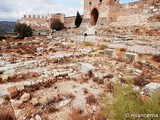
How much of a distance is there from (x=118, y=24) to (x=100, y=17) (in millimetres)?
3894

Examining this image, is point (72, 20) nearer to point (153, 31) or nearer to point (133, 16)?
point (133, 16)

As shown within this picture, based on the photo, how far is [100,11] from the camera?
25297mm

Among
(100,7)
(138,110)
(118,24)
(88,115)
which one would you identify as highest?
(100,7)

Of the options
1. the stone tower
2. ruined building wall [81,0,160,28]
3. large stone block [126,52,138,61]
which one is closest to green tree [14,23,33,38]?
ruined building wall [81,0,160,28]

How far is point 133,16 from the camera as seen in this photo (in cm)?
2047

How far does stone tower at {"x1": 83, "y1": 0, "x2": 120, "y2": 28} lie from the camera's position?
77.3 ft

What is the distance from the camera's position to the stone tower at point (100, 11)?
2356 centimetres

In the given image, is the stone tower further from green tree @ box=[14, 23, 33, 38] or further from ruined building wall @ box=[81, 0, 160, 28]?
green tree @ box=[14, 23, 33, 38]

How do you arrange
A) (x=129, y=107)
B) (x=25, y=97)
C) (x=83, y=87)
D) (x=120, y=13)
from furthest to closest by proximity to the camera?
(x=120, y=13) < (x=83, y=87) < (x=25, y=97) < (x=129, y=107)

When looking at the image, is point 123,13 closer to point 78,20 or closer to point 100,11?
point 100,11

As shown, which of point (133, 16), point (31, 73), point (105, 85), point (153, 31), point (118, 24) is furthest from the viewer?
point (118, 24)

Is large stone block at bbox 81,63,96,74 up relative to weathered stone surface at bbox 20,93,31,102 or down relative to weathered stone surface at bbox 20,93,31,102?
up

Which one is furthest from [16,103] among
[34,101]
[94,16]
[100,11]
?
[94,16]

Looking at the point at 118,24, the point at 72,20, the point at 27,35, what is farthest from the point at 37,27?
the point at 118,24
